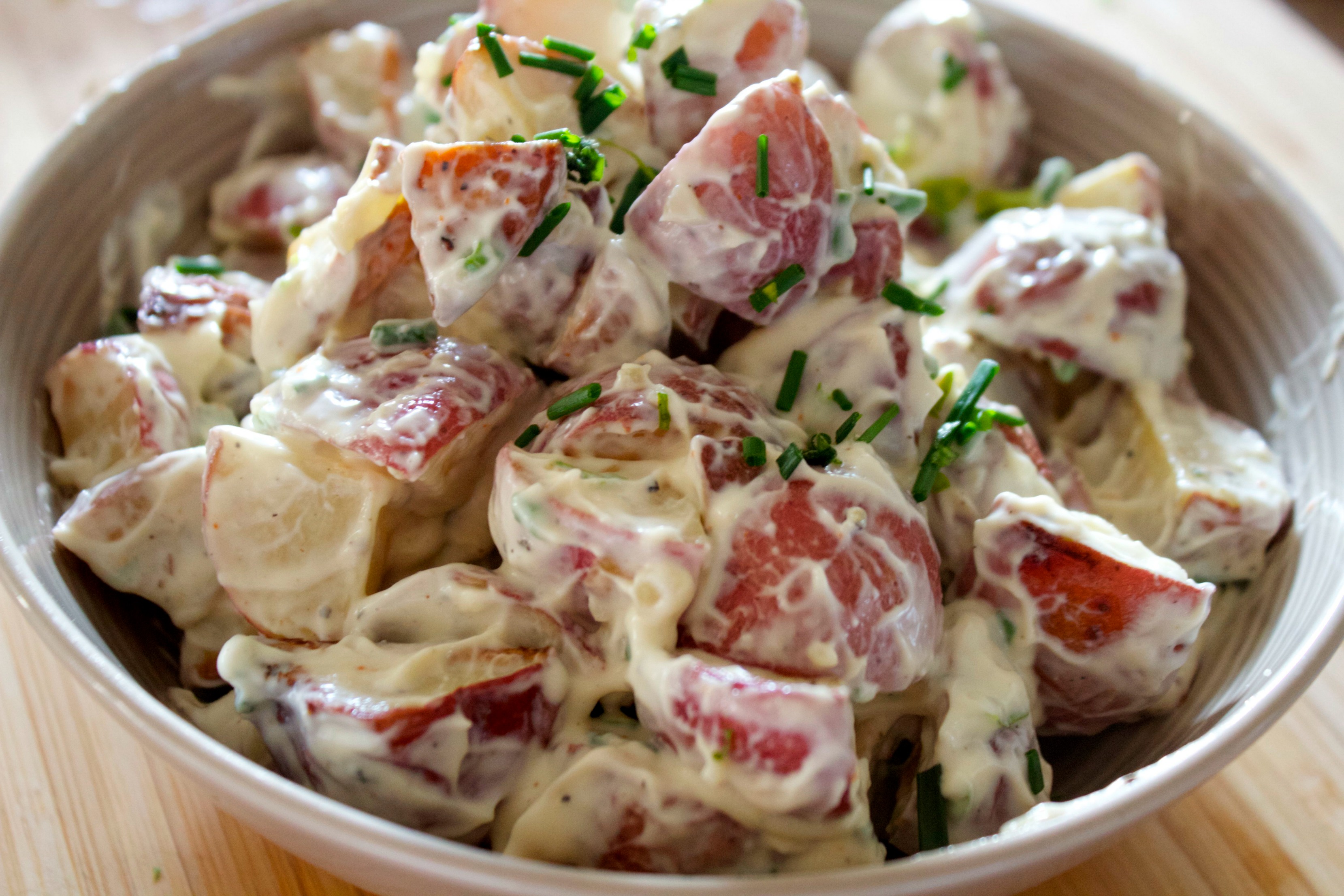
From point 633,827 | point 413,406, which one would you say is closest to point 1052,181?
point 413,406

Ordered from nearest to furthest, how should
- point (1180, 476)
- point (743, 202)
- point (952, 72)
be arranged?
1. point (743, 202)
2. point (1180, 476)
3. point (952, 72)

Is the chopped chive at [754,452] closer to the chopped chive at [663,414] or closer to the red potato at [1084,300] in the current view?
the chopped chive at [663,414]

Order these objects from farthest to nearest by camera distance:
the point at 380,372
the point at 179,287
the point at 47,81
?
the point at 47,81 < the point at 179,287 < the point at 380,372

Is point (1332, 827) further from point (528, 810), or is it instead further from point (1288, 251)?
point (528, 810)

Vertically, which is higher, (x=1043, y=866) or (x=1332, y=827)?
(x=1043, y=866)

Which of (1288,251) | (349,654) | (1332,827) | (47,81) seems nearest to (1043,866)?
(1332,827)

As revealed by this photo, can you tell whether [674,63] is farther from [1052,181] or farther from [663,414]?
[1052,181]

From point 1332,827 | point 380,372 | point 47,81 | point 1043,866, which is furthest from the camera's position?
point 47,81
